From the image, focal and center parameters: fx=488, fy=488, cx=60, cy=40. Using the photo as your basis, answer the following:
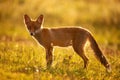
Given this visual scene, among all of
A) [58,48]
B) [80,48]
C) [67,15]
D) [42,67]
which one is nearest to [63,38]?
[80,48]

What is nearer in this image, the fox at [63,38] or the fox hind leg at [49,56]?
the fox hind leg at [49,56]

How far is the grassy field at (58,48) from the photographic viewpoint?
11.8 meters

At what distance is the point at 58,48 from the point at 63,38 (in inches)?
123

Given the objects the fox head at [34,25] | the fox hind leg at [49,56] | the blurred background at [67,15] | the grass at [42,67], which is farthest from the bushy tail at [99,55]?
the blurred background at [67,15]

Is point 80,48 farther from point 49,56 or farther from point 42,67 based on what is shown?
point 42,67

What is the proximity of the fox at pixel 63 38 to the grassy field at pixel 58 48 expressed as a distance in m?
0.33

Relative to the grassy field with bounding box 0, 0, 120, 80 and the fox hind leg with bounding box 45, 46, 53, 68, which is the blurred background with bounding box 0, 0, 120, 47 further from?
the fox hind leg with bounding box 45, 46, 53, 68

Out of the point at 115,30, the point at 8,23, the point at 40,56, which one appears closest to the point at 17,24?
the point at 8,23

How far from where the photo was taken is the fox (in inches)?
514

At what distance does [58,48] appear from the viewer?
16.5m

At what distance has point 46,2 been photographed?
29375 millimetres

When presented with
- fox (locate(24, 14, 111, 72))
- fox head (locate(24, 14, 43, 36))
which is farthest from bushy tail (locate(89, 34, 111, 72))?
fox head (locate(24, 14, 43, 36))

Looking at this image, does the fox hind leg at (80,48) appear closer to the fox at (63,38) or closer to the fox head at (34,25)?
the fox at (63,38)

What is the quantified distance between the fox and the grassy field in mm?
334
